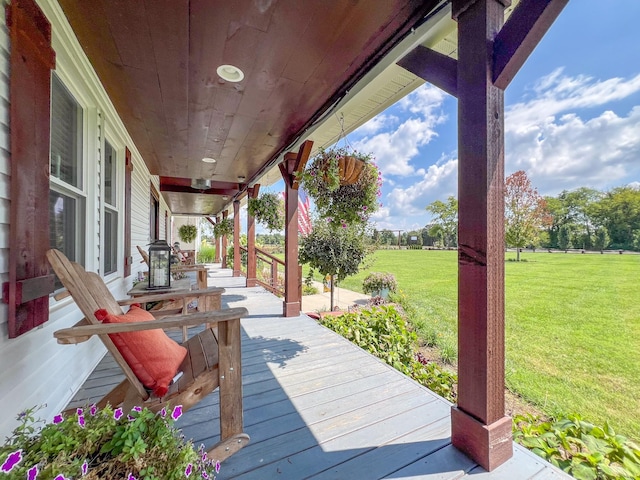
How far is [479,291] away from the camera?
135cm

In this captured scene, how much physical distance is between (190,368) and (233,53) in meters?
2.01

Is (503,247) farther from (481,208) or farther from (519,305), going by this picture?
(519,305)

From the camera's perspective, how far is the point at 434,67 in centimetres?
159

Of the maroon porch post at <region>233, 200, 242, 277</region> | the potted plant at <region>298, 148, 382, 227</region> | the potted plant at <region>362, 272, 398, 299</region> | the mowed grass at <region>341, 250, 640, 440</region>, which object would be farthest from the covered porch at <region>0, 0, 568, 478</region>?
the maroon porch post at <region>233, 200, 242, 277</region>

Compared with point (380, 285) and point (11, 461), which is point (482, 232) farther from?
point (380, 285)

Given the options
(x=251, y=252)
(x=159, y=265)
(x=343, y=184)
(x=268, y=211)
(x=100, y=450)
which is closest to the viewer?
(x=100, y=450)

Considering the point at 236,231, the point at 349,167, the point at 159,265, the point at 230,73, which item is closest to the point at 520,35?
the point at 349,167

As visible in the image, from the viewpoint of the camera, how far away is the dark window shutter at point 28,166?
1.18 meters

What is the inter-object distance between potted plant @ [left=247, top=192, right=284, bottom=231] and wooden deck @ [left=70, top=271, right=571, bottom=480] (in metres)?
2.79

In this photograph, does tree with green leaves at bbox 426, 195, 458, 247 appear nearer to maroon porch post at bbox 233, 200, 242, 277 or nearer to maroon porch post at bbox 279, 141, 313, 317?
maroon porch post at bbox 233, 200, 242, 277

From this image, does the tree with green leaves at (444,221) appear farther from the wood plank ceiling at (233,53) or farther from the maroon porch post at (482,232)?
the maroon porch post at (482,232)

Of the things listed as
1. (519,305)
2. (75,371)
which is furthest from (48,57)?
(519,305)

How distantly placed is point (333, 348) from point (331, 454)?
143 centimetres

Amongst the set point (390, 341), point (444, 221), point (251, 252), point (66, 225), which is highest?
point (444, 221)
